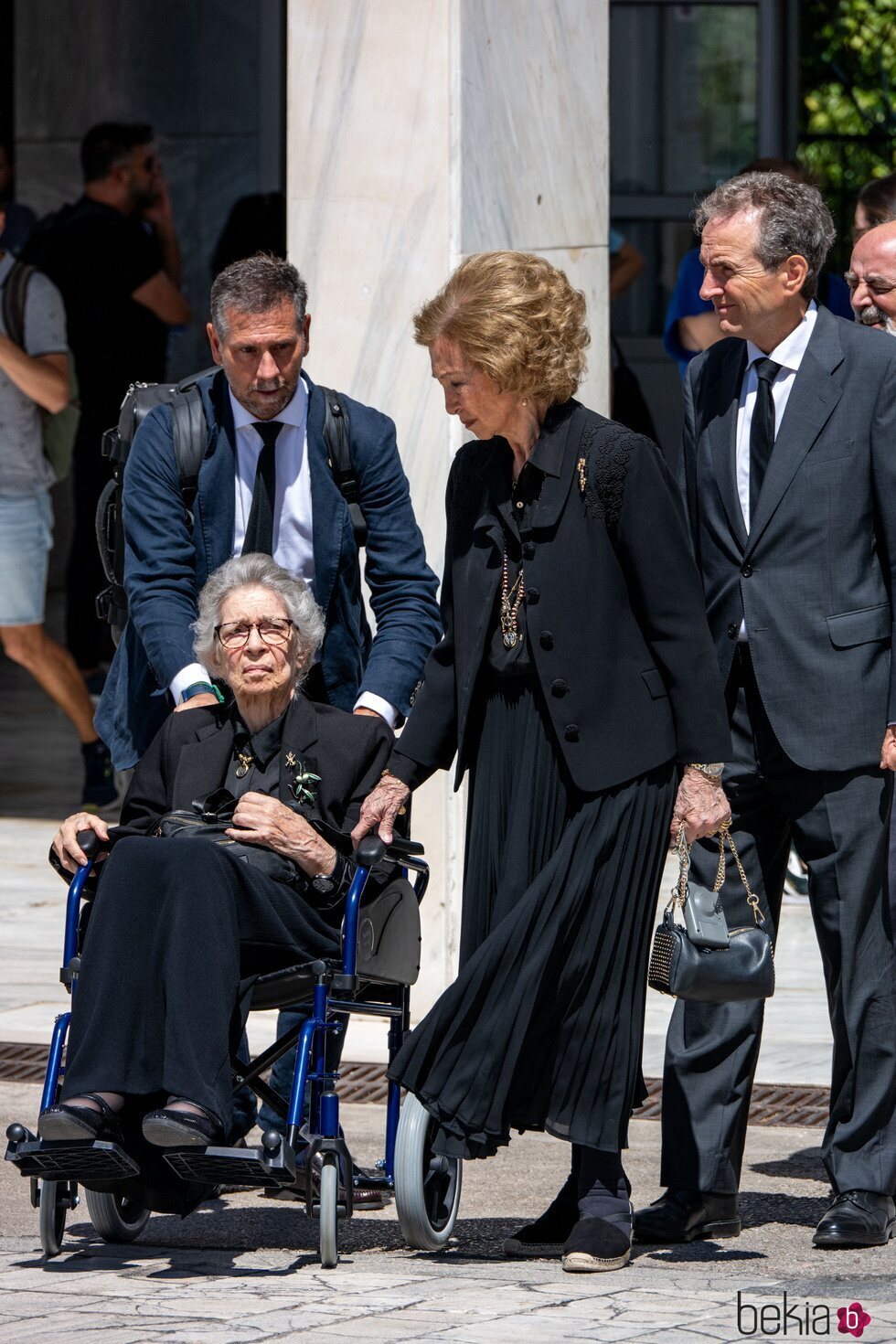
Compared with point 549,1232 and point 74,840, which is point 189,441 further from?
point 549,1232

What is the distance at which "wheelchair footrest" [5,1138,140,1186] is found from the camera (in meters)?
4.71

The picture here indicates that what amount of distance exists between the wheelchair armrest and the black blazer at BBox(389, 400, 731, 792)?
40 centimetres

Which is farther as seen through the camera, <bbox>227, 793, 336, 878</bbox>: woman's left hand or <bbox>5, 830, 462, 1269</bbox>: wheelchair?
<bbox>227, 793, 336, 878</bbox>: woman's left hand

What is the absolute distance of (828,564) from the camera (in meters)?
5.12

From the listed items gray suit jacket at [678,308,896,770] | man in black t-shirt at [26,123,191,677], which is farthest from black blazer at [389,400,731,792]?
man in black t-shirt at [26,123,191,677]

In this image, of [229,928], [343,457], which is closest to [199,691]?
[343,457]

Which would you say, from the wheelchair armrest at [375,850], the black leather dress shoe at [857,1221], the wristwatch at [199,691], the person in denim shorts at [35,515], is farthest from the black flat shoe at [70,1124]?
the person in denim shorts at [35,515]

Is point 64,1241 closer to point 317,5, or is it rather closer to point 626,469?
point 626,469

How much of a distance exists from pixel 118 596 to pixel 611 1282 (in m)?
2.15

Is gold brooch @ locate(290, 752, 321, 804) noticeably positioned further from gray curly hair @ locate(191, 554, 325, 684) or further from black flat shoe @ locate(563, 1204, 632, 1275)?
black flat shoe @ locate(563, 1204, 632, 1275)

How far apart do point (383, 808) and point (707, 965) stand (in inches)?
27.3

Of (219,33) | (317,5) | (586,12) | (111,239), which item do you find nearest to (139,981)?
(317,5)

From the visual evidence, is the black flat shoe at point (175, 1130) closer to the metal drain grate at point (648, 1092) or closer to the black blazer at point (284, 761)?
the black blazer at point (284, 761)

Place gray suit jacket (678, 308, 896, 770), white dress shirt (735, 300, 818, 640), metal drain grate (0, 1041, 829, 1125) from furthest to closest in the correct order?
1. metal drain grate (0, 1041, 829, 1125)
2. white dress shirt (735, 300, 818, 640)
3. gray suit jacket (678, 308, 896, 770)
